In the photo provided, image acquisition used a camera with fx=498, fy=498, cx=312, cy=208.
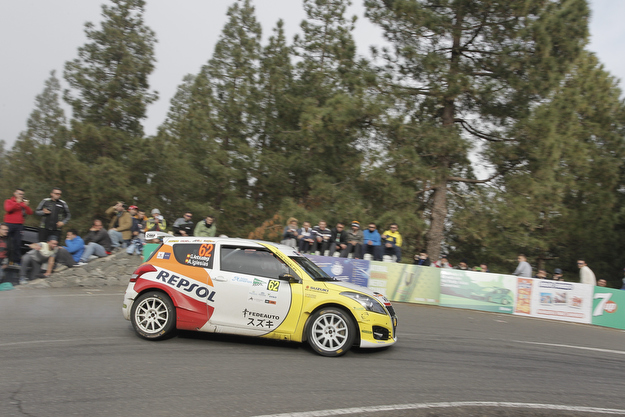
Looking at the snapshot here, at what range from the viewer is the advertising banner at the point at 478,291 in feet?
49.2

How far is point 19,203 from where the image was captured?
1366cm

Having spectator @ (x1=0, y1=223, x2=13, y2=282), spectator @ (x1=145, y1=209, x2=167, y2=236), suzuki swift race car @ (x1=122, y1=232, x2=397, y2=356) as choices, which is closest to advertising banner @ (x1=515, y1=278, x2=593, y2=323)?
suzuki swift race car @ (x1=122, y1=232, x2=397, y2=356)

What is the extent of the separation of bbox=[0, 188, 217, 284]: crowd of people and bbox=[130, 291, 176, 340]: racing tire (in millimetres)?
7337

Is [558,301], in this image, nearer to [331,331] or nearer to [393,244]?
[393,244]

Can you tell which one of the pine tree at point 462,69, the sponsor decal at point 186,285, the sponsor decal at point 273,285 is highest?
the pine tree at point 462,69

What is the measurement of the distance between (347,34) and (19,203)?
20.4 m

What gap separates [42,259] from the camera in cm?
1459

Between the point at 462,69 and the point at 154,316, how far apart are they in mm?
17306

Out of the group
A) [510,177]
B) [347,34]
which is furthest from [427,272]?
[347,34]

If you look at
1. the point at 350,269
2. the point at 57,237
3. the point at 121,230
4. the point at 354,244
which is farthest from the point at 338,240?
the point at 57,237

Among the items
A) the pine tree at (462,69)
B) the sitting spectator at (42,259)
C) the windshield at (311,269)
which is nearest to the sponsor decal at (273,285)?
the windshield at (311,269)

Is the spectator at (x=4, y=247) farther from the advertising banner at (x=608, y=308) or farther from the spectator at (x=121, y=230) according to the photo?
the advertising banner at (x=608, y=308)

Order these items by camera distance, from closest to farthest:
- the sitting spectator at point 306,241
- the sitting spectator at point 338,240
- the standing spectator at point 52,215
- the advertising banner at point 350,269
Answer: the standing spectator at point 52,215, the advertising banner at point 350,269, the sitting spectator at point 338,240, the sitting spectator at point 306,241

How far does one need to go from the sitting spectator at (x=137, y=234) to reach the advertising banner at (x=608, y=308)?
14.1m
